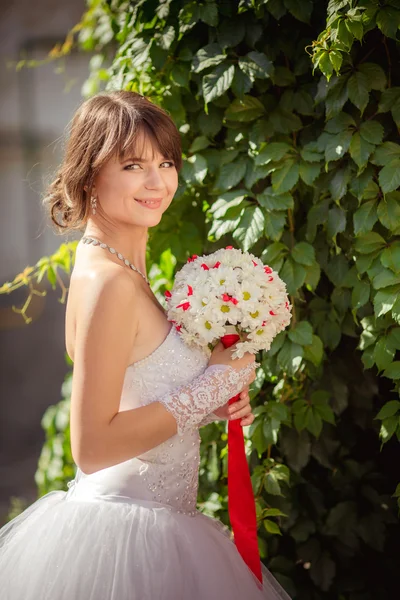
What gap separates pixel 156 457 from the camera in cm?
167

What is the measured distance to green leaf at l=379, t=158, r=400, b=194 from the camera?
193 cm

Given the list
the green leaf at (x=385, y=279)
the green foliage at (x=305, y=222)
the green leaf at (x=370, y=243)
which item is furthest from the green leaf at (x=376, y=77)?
the green leaf at (x=385, y=279)

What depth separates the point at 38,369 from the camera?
4.48 meters

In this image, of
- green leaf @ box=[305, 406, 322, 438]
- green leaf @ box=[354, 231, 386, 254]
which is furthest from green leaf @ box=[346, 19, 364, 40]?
green leaf @ box=[305, 406, 322, 438]

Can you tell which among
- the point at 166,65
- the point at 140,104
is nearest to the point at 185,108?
the point at 166,65

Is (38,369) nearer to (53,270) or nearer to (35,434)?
(35,434)

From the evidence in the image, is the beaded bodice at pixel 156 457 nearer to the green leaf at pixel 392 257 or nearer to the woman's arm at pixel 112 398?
the woman's arm at pixel 112 398

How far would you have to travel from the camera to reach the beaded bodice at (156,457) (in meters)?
1.63

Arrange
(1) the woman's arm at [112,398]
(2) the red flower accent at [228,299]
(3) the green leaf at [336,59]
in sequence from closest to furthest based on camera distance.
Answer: (1) the woman's arm at [112,398] → (2) the red flower accent at [228,299] → (3) the green leaf at [336,59]

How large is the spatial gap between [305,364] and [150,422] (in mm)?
844

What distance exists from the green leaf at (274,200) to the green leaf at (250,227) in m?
0.03

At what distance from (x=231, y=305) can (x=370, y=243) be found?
0.62 m

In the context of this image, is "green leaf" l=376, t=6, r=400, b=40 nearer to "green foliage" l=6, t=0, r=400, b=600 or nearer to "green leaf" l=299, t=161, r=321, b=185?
"green foliage" l=6, t=0, r=400, b=600

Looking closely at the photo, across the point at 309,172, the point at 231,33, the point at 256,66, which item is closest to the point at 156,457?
the point at 309,172
